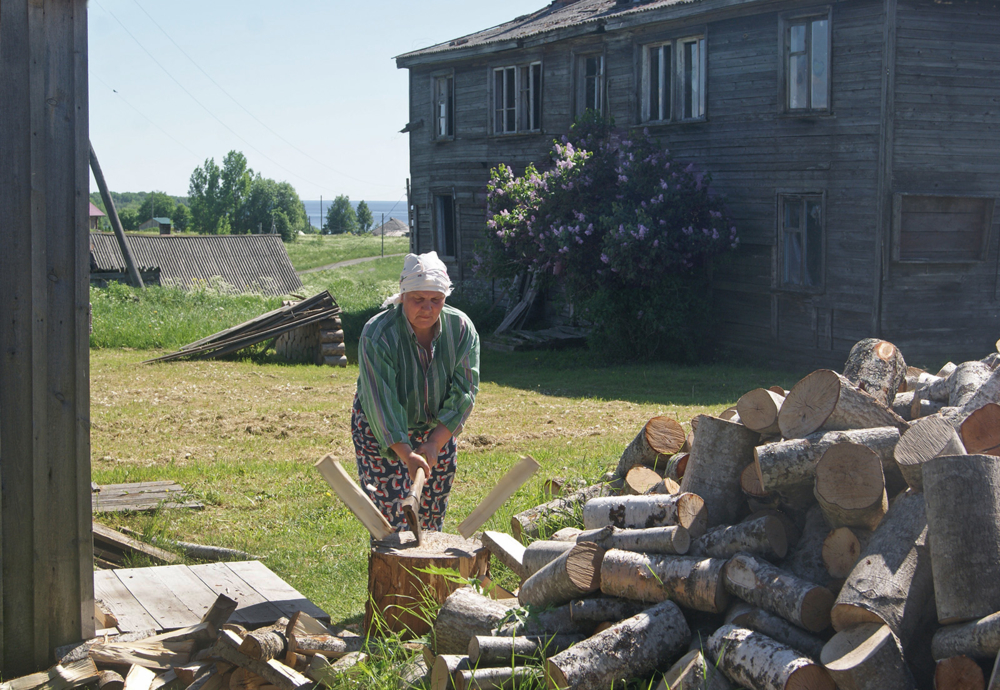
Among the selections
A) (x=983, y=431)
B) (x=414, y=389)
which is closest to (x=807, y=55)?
(x=983, y=431)

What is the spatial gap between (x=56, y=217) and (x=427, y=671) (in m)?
2.38

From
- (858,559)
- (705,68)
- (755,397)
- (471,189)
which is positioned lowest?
(858,559)

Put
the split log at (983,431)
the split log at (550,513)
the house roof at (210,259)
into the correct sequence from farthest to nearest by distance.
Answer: the house roof at (210,259) → the split log at (550,513) → the split log at (983,431)

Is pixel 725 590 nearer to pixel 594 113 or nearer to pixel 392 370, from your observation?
pixel 392 370

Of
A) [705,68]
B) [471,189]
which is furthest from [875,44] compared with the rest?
[471,189]

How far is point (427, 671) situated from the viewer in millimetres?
3545

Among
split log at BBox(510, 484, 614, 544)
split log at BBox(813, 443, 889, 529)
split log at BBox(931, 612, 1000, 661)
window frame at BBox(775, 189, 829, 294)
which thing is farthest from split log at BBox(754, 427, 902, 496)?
window frame at BBox(775, 189, 829, 294)

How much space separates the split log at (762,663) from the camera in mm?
2902

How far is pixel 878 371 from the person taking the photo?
484cm

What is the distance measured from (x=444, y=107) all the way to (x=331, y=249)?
42.4 m

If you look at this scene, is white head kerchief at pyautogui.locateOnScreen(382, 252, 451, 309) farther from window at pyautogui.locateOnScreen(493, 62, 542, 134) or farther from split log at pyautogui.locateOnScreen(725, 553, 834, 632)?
window at pyautogui.locateOnScreen(493, 62, 542, 134)

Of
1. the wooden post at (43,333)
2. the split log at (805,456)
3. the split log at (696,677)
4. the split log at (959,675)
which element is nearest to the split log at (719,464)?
the split log at (805,456)

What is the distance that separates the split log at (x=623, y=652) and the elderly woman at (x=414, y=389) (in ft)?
4.07

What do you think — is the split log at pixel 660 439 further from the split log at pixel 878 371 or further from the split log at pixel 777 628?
the split log at pixel 777 628
